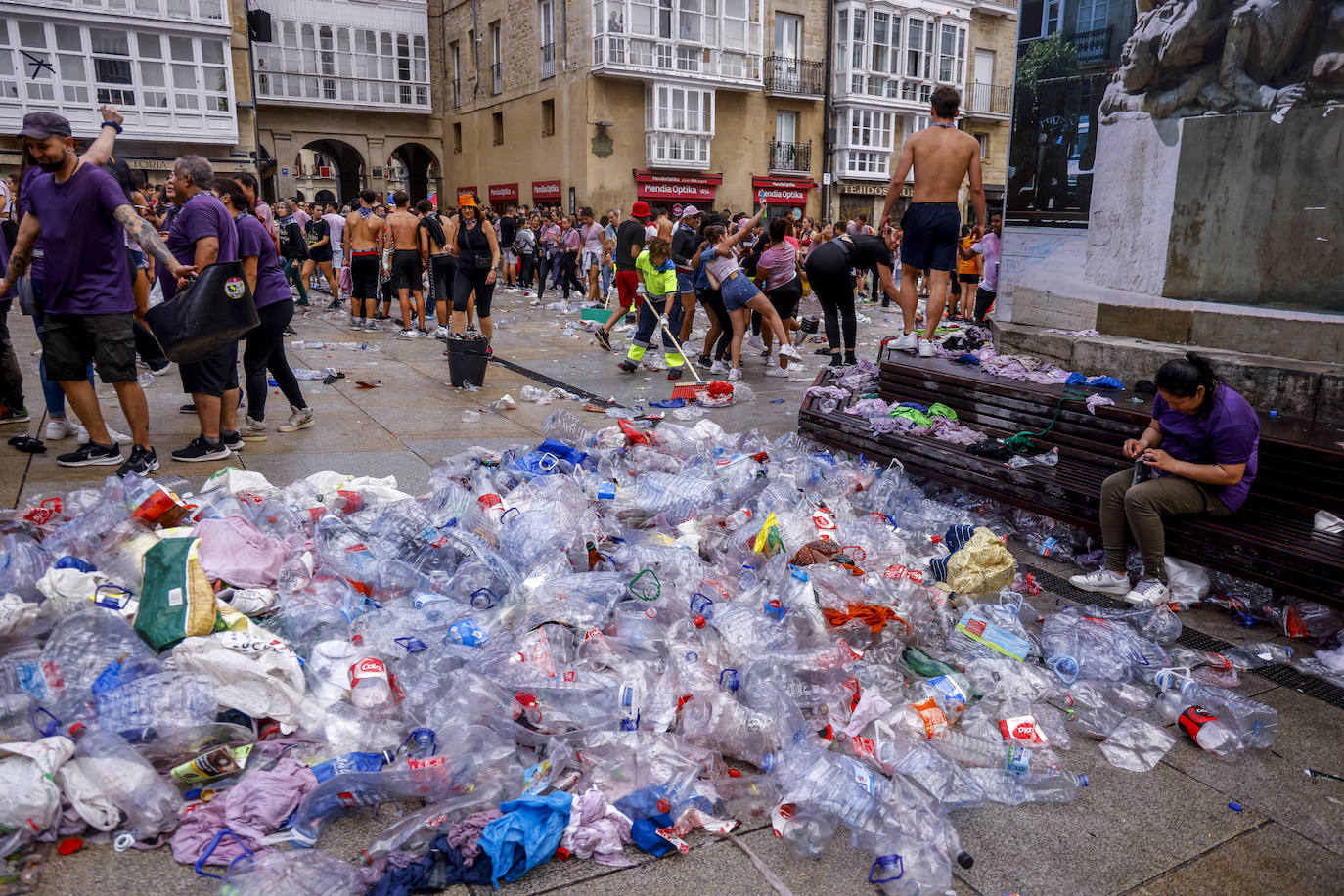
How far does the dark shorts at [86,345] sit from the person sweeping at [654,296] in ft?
16.9

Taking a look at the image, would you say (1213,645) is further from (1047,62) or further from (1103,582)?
(1047,62)

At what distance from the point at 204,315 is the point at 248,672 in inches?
119

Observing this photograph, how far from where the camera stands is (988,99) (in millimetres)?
33031

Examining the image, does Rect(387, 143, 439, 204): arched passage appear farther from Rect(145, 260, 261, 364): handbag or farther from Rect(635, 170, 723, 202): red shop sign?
Rect(145, 260, 261, 364): handbag

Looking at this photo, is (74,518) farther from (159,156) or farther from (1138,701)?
(159,156)

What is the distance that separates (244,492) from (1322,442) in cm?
549

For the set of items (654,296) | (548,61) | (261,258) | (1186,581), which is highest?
(548,61)

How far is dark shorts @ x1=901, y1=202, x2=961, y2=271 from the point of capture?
22.3ft

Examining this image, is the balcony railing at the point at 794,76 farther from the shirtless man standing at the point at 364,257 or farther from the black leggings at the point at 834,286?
the black leggings at the point at 834,286

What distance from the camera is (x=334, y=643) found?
3.23 metres

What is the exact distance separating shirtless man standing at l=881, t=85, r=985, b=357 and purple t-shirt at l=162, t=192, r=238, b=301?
14.8ft

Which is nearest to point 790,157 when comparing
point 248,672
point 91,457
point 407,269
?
point 407,269

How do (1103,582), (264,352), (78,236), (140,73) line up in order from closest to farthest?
1. (1103,582)
2. (78,236)
3. (264,352)
4. (140,73)

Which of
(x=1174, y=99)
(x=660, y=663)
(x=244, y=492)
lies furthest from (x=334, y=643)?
(x=1174, y=99)
